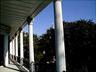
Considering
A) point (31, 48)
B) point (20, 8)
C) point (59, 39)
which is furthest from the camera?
point (31, 48)

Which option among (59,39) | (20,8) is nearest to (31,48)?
(20,8)

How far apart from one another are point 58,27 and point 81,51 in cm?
1378

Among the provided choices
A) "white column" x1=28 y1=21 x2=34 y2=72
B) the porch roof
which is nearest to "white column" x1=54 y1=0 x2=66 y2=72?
the porch roof

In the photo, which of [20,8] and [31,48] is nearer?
[20,8]

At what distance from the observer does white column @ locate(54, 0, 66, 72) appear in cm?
850

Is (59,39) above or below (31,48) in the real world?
above

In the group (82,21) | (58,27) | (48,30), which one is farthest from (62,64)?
(48,30)

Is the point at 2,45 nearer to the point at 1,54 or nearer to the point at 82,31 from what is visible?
the point at 1,54

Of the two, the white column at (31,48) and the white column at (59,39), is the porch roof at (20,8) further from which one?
the white column at (59,39)

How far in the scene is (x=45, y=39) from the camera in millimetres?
41094

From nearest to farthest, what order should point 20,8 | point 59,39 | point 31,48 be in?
1. point 59,39
2. point 20,8
3. point 31,48

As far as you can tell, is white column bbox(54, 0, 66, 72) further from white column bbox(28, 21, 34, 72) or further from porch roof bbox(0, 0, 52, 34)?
white column bbox(28, 21, 34, 72)

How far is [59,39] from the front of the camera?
860 cm

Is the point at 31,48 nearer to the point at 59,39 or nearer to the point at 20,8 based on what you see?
the point at 20,8
